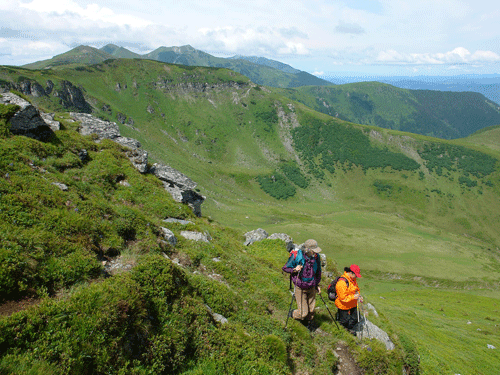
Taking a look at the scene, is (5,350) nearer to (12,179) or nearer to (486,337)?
(12,179)

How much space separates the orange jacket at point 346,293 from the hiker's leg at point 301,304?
1733 mm

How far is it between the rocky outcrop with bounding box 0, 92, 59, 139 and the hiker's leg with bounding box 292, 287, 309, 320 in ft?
64.6

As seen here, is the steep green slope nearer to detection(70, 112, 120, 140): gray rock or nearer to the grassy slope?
the grassy slope

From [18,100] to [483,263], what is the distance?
133m

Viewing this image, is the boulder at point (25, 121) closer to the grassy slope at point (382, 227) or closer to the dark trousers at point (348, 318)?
the dark trousers at point (348, 318)

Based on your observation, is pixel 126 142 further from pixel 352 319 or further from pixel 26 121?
pixel 352 319

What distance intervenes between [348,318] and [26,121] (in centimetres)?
2302

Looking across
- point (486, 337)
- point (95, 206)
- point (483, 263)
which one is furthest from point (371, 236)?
point (95, 206)

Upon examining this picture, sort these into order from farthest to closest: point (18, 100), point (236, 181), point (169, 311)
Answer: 1. point (236, 181)
2. point (18, 100)
3. point (169, 311)

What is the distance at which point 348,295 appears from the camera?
11578 millimetres

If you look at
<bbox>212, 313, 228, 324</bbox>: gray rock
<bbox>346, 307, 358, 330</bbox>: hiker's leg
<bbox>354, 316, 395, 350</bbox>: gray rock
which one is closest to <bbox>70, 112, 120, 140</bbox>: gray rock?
<bbox>212, 313, 228, 324</bbox>: gray rock

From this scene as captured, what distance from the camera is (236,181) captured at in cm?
17188

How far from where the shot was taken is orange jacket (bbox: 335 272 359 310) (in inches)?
453

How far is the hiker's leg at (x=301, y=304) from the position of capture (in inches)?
437
